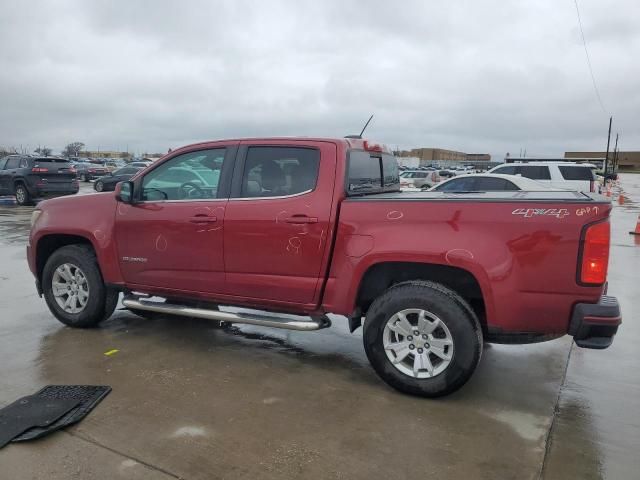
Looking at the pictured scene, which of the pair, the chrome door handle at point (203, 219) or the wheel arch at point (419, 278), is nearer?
the wheel arch at point (419, 278)

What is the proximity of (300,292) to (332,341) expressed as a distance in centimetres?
107

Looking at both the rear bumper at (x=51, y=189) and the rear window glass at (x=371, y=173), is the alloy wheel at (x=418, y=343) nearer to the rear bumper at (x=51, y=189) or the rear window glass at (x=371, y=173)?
the rear window glass at (x=371, y=173)

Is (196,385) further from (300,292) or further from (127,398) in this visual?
(300,292)

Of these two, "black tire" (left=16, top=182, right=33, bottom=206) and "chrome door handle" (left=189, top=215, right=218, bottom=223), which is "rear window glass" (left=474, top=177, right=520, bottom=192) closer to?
"chrome door handle" (left=189, top=215, right=218, bottom=223)

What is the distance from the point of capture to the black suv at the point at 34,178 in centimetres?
1777

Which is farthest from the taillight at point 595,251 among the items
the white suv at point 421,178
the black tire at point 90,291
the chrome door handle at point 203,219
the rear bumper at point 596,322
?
the white suv at point 421,178

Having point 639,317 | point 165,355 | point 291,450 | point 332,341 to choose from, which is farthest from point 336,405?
point 639,317

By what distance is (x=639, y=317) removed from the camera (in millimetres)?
5699

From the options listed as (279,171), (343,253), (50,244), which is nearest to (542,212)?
(343,253)

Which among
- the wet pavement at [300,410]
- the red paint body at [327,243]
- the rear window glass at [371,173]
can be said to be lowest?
the wet pavement at [300,410]

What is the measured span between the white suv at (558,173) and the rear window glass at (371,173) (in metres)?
10.6

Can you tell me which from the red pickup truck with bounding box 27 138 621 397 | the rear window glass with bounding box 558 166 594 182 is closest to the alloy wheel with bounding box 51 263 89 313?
the red pickup truck with bounding box 27 138 621 397

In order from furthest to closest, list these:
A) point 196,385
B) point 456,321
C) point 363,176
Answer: point 363,176, point 196,385, point 456,321

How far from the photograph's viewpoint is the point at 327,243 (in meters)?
3.94
